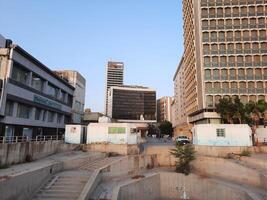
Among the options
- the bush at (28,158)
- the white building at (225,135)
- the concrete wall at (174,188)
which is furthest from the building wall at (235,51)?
the bush at (28,158)

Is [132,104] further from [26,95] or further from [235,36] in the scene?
[26,95]

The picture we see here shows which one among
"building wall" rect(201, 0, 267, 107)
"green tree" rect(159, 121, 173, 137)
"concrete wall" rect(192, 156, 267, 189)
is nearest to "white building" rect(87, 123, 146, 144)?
"concrete wall" rect(192, 156, 267, 189)

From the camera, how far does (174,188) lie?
2823 cm

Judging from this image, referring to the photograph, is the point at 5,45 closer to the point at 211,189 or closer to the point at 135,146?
the point at 135,146

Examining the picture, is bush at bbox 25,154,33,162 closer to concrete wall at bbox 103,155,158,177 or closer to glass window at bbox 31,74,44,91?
concrete wall at bbox 103,155,158,177

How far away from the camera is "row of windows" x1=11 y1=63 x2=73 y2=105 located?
34.3m

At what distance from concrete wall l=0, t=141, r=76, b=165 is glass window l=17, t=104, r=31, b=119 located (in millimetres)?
10293

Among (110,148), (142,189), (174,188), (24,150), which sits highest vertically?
(24,150)

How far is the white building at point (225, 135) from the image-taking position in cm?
3394

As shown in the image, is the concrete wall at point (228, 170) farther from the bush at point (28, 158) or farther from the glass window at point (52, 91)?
the glass window at point (52, 91)

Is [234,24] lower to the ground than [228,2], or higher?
lower

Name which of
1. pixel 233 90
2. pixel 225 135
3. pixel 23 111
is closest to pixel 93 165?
pixel 23 111

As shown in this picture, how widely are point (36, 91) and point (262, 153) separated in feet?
121

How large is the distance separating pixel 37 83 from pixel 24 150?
22.4 metres
